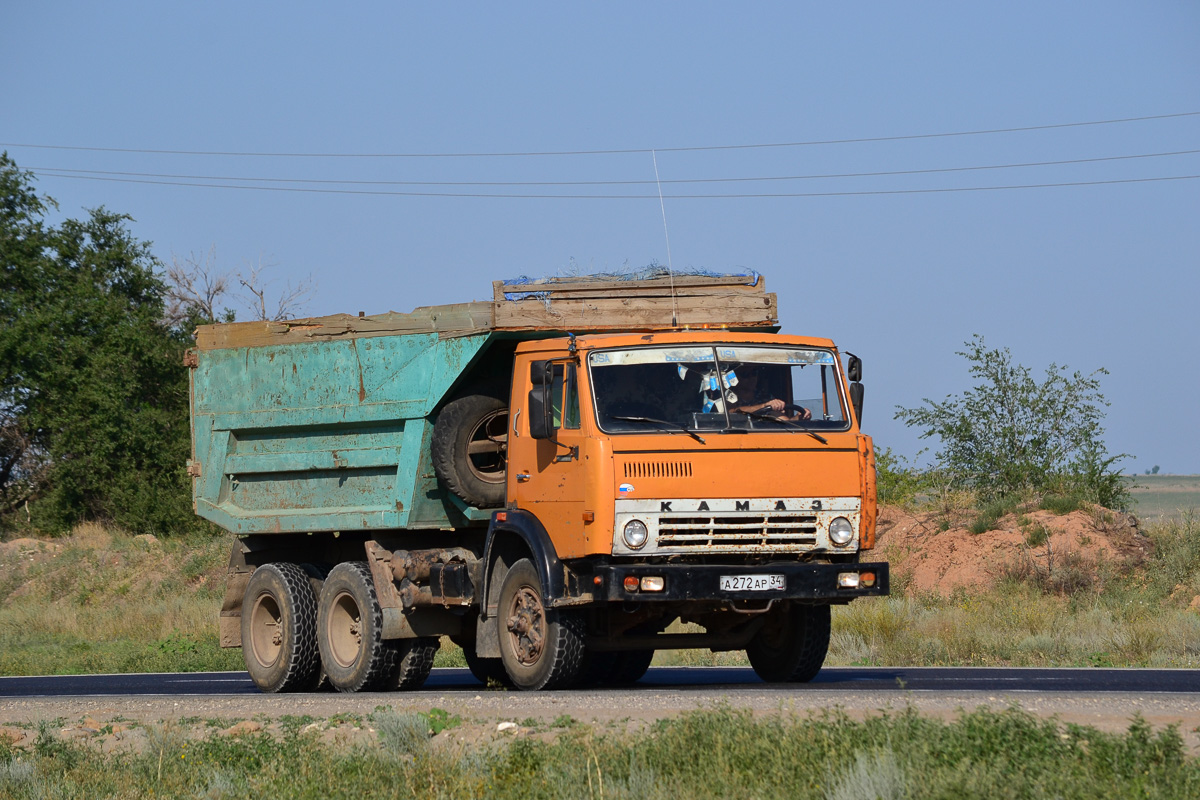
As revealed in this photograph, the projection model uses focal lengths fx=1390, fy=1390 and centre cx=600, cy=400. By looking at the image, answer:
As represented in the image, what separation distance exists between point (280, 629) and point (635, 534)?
582 cm

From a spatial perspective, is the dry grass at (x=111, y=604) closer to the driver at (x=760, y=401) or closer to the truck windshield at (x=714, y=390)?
the truck windshield at (x=714, y=390)

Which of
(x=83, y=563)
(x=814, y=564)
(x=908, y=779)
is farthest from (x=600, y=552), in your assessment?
(x=83, y=563)

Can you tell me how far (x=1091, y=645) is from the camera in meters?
16.2

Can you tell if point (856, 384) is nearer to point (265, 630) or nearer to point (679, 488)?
point (679, 488)

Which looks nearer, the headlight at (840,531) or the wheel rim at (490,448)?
the headlight at (840,531)

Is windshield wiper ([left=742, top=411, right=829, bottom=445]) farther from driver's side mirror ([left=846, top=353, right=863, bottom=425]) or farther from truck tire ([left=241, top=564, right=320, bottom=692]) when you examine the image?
truck tire ([left=241, top=564, right=320, bottom=692])

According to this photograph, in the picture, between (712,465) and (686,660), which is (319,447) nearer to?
(712,465)

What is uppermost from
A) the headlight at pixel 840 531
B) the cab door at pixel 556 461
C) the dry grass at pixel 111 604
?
the cab door at pixel 556 461

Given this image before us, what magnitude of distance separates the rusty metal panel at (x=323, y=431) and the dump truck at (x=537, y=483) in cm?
2

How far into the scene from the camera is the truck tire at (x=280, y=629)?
1416cm

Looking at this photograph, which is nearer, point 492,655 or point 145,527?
point 492,655

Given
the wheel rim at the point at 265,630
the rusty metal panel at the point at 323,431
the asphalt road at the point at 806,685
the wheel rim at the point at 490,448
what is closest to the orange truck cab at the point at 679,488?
the wheel rim at the point at 490,448

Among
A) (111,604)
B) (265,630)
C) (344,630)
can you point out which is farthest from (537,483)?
(111,604)

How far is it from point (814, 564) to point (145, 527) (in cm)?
2924
